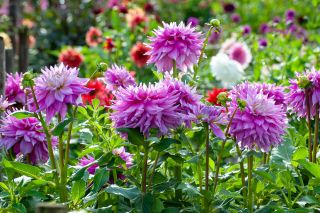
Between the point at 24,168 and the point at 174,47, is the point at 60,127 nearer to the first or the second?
the point at 24,168

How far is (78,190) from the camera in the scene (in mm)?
1667

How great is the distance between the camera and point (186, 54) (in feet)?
5.95

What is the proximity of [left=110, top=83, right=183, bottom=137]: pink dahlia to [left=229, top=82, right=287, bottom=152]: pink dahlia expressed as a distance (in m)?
0.16

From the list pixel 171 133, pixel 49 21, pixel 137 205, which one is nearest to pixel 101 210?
pixel 137 205

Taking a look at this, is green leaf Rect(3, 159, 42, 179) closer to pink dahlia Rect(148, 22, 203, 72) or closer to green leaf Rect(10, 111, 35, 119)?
green leaf Rect(10, 111, 35, 119)

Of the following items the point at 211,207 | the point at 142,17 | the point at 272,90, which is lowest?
the point at 211,207

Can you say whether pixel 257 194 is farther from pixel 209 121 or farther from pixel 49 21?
pixel 49 21

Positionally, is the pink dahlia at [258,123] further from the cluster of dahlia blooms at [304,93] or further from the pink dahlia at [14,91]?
the pink dahlia at [14,91]

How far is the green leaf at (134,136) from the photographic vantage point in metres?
1.52

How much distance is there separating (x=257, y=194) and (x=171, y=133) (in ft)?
1.30

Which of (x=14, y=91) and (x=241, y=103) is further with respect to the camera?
(x=14, y=91)

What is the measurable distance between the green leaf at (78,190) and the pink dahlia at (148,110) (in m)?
0.19

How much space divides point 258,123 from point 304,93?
13.1 inches

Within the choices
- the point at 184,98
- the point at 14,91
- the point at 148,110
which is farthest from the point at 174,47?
the point at 14,91
